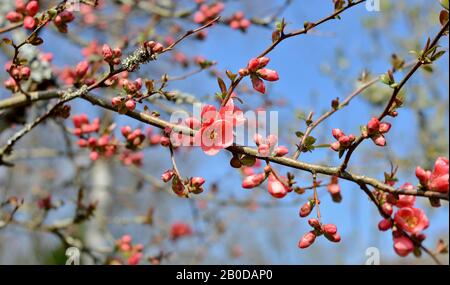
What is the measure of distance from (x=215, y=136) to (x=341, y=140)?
0.32 meters

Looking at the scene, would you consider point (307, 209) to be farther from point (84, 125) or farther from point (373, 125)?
point (84, 125)

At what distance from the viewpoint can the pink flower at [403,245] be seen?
1.28 meters

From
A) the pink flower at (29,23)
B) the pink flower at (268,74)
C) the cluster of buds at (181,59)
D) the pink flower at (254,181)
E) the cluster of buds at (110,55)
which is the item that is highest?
the cluster of buds at (181,59)

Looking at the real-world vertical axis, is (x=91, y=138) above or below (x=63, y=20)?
below

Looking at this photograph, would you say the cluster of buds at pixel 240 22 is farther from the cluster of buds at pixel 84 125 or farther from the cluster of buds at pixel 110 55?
the cluster of buds at pixel 110 55

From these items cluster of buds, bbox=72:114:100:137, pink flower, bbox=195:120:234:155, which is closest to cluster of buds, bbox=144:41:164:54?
pink flower, bbox=195:120:234:155

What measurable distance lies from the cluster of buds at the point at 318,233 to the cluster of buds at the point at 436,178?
253 mm

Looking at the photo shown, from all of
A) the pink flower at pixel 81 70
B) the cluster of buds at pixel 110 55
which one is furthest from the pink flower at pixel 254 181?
the pink flower at pixel 81 70

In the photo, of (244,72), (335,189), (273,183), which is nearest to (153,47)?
(244,72)

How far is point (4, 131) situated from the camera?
241 centimetres

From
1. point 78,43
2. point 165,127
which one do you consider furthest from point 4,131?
point 165,127

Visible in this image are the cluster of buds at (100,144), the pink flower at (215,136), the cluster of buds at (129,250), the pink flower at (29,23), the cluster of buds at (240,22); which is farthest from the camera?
the cluster of buds at (240,22)

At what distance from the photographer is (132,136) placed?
1.87m
